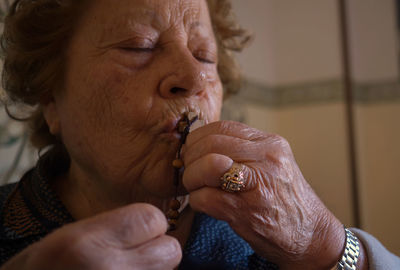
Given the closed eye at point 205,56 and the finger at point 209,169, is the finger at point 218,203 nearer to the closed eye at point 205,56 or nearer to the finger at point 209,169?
the finger at point 209,169

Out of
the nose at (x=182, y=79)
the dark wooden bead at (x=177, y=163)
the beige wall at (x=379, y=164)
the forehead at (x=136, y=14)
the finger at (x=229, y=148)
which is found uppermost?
the forehead at (x=136, y=14)

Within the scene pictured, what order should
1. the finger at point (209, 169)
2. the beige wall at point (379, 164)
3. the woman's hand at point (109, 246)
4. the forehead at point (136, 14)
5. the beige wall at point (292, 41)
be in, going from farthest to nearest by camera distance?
the beige wall at point (292, 41), the beige wall at point (379, 164), the forehead at point (136, 14), the finger at point (209, 169), the woman's hand at point (109, 246)

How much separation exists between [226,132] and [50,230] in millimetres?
457

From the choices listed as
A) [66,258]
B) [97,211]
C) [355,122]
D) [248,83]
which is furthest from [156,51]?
[355,122]

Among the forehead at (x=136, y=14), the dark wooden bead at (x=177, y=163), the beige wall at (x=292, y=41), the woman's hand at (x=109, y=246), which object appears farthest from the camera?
the beige wall at (x=292, y=41)

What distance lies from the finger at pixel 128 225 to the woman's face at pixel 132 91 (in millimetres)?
256

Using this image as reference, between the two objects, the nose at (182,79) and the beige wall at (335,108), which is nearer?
the nose at (182,79)

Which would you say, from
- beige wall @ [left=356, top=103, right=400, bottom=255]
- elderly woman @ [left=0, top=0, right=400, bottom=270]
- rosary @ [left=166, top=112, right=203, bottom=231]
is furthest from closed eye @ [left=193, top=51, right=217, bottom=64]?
beige wall @ [left=356, top=103, right=400, bottom=255]

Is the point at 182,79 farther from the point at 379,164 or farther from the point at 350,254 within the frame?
the point at 379,164

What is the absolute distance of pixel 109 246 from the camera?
0.50 meters

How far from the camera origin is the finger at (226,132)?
2.28 feet

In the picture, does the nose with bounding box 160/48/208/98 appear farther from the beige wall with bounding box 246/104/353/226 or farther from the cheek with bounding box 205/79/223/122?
the beige wall with bounding box 246/104/353/226

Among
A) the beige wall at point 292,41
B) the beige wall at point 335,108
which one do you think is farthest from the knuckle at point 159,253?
the beige wall at point 292,41

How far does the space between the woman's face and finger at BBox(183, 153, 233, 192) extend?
148mm
